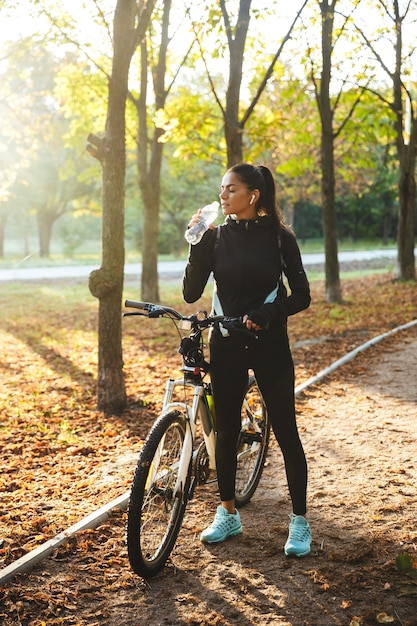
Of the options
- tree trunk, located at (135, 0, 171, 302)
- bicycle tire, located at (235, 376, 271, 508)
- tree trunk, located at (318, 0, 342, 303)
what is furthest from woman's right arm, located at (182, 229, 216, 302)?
tree trunk, located at (135, 0, 171, 302)

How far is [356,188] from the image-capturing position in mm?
42000

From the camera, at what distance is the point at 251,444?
4980 mm

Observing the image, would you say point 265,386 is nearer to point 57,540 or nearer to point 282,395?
point 282,395

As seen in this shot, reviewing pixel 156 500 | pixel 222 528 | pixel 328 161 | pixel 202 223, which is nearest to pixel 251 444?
pixel 222 528

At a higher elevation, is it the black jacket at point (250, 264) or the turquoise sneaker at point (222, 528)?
the black jacket at point (250, 264)

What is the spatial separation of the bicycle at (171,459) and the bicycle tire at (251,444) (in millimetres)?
512

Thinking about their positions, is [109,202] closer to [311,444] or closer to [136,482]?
[311,444]

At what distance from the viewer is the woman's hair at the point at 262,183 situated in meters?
3.84

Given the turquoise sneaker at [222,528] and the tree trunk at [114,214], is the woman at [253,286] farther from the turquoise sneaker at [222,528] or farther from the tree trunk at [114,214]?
the tree trunk at [114,214]

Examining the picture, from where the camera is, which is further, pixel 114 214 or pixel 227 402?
pixel 114 214

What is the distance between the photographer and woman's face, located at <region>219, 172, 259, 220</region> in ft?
12.6

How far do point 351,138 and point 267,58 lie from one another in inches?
117

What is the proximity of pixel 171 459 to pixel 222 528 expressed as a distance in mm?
650

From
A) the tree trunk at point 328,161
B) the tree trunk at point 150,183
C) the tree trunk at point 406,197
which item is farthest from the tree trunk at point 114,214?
the tree trunk at point 406,197
